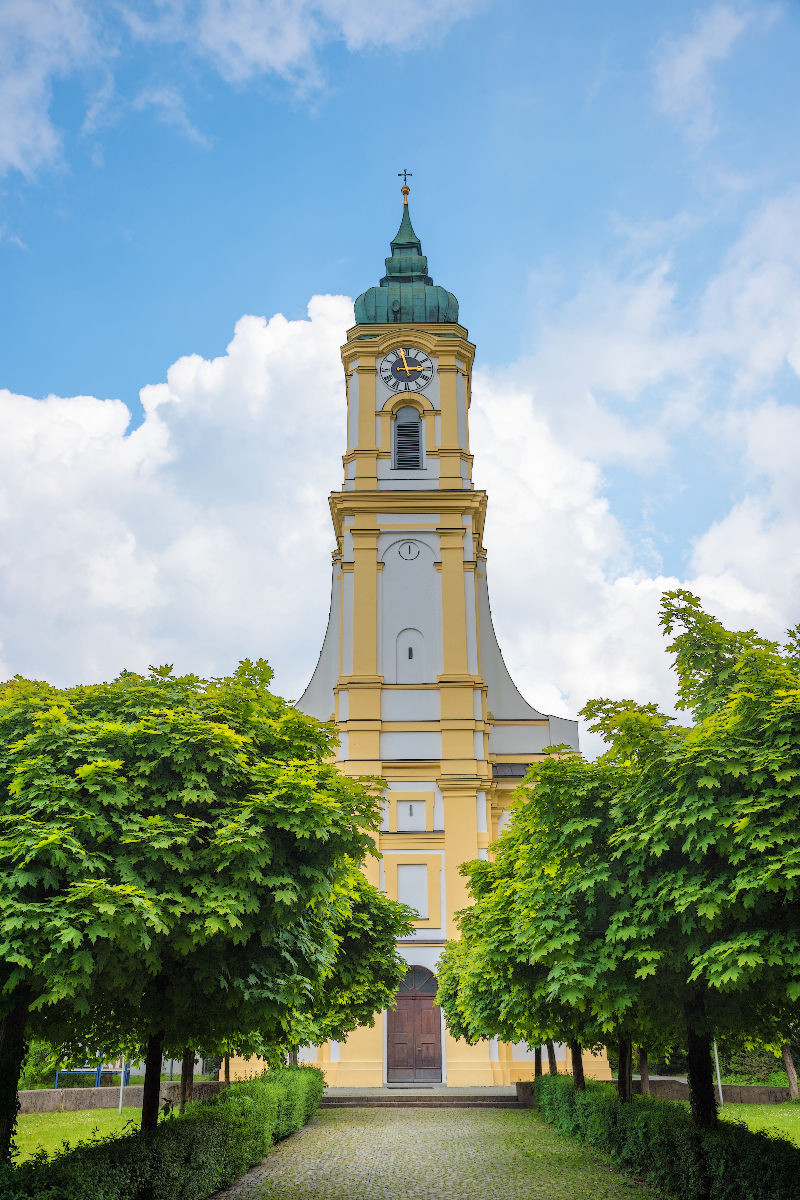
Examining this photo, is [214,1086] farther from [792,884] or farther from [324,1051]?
[792,884]

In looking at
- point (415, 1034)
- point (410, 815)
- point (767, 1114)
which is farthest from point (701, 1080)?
point (410, 815)

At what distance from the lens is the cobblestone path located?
580 inches

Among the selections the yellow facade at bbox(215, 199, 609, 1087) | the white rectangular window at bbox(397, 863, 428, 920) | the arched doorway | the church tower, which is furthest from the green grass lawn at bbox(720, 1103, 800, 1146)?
the white rectangular window at bbox(397, 863, 428, 920)

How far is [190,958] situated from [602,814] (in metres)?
5.31

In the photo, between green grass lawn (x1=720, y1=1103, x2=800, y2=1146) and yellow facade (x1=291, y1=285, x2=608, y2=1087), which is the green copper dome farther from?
green grass lawn (x1=720, y1=1103, x2=800, y2=1146)

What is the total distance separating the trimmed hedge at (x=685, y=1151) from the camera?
11281 millimetres

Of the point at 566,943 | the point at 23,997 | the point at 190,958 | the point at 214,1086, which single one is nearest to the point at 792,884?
the point at 566,943

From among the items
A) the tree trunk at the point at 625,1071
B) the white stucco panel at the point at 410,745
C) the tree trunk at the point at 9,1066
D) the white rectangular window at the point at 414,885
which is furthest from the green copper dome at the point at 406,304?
the tree trunk at the point at 9,1066

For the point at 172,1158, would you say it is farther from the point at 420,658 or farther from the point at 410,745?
the point at 420,658

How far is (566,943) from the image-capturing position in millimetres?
12500

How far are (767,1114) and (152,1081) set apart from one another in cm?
2205

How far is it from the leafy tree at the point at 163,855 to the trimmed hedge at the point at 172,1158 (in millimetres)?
996

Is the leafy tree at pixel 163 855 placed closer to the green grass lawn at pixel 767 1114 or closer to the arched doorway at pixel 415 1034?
the green grass lawn at pixel 767 1114

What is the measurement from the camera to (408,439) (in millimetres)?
45906
